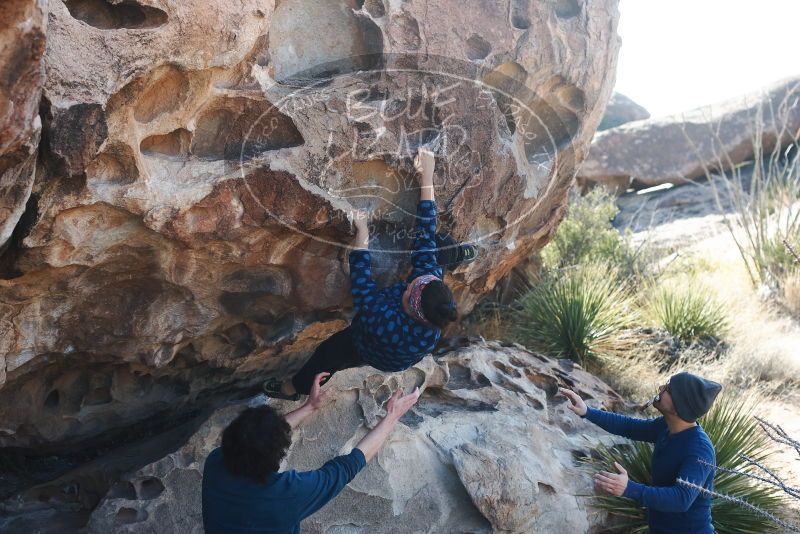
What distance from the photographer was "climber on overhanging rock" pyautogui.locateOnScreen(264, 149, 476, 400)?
384 centimetres

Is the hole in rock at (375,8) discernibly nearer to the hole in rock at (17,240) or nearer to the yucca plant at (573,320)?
the hole in rock at (17,240)

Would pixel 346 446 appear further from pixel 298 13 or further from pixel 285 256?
pixel 298 13

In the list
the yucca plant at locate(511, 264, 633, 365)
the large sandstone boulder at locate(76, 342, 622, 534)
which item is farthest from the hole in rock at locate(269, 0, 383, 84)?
the yucca plant at locate(511, 264, 633, 365)

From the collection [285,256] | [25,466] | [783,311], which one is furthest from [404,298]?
[783,311]

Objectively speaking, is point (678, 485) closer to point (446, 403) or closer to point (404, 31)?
point (446, 403)

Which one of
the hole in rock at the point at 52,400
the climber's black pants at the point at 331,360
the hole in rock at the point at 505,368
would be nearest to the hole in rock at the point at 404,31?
the climber's black pants at the point at 331,360

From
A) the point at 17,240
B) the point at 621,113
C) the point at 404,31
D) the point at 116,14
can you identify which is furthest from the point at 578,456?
the point at 621,113

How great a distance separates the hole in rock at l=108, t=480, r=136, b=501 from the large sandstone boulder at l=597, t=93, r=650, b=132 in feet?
71.1

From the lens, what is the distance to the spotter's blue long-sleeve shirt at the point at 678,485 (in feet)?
11.9

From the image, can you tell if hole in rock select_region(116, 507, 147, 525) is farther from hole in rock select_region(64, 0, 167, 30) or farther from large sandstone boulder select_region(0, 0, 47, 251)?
hole in rock select_region(64, 0, 167, 30)

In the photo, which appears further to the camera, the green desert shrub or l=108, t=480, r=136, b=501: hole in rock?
the green desert shrub

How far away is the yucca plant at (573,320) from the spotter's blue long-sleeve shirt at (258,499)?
4.59 metres

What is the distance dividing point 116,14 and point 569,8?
10.4 feet

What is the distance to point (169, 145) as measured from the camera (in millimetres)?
3852
